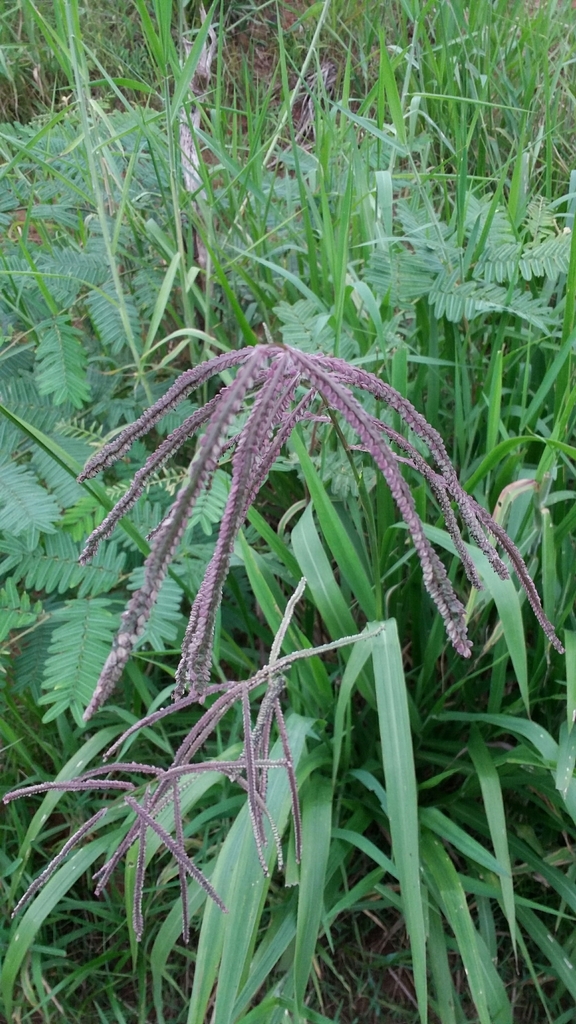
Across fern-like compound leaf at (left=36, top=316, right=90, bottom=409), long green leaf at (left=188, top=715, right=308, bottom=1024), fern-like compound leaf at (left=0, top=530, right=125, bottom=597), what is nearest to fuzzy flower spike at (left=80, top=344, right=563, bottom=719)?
long green leaf at (left=188, top=715, right=308, bottom=1024)

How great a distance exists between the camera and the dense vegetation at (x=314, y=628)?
0.99 m

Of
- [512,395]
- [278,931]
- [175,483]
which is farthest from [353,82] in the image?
[278,931]

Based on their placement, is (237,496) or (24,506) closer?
(237,496)

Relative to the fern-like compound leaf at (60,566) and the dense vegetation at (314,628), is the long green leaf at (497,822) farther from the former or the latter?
the fern-like compound leaf at (60,566)

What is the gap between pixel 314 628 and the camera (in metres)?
1.30

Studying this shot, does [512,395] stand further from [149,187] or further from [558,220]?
[149,187]

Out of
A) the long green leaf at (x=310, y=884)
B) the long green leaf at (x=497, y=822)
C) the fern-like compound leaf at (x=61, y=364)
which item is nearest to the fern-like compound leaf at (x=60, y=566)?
the fern-like compound leaf at (x=61, y=364)

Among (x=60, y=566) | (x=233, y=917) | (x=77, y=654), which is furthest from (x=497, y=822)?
(x=60, y=566)

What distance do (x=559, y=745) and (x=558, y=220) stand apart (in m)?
1.15

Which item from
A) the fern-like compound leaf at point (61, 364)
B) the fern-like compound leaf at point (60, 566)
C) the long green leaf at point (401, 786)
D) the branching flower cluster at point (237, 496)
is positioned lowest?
the long green leaf at point (401, 786)

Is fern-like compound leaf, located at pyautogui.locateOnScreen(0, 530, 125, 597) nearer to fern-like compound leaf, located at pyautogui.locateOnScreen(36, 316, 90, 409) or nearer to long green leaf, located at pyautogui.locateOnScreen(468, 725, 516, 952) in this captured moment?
fern-like compound leaf, located at pyautogui.locateOnScreen(36, 316, 90, 409)

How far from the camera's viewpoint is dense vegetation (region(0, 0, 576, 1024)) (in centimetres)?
99

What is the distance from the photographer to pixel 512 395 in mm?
1299

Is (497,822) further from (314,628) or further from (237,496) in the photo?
(237,496)
